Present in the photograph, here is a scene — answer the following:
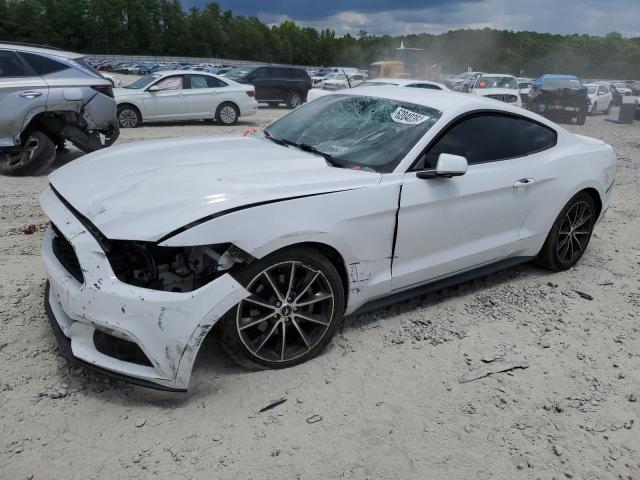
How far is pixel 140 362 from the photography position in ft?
8.91

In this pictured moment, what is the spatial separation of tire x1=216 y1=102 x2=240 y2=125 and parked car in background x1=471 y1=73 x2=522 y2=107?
8244mm

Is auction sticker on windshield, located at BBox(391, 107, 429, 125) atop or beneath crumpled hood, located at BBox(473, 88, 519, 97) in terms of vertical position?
atop

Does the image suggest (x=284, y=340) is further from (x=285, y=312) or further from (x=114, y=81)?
(x=114, y=81)

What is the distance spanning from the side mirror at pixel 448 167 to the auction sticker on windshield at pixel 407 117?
1.36ft

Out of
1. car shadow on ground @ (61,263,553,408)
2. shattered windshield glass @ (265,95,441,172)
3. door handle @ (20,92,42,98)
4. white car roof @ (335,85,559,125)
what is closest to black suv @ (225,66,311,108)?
door handle @ (20,92,42,98)

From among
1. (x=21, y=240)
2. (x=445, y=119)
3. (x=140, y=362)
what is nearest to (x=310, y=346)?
(x=140, y=362)

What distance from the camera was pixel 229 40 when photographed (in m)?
99.8

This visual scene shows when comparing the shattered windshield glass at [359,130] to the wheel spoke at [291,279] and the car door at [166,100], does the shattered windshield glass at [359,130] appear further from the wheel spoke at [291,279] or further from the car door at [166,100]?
the car door at [166,100]

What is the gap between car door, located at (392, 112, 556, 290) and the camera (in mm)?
3420

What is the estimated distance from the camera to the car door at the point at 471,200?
342 centimetres

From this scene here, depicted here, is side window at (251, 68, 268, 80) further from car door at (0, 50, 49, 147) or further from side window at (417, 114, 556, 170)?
side window at (417, 114, 556, 170)

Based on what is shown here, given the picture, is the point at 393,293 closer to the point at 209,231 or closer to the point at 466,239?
the point at 466,239

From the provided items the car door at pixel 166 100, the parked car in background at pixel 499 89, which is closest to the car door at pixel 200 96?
the car door at pixel 166 100

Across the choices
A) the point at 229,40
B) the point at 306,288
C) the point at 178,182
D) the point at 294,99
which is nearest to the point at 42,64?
the point at 178,182
